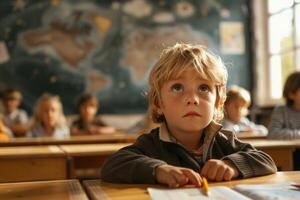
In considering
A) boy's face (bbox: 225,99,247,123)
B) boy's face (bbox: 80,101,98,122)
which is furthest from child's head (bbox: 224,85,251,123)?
boy's face (bbox: 80,101,98,122)

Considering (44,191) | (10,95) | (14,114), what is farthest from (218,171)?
(14,114)

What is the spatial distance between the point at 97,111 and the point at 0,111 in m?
1.20

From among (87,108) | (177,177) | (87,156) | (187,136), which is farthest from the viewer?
(87,108)

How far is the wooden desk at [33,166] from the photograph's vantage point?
94.2 inches

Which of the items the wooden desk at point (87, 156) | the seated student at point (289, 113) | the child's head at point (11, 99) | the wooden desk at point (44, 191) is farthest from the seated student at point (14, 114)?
the wooden desk at point (44, 191)

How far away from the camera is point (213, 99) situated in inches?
50.6

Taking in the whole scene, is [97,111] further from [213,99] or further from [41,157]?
[213,99]

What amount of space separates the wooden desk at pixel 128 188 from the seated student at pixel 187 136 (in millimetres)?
36

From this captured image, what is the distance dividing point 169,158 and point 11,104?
176 inches

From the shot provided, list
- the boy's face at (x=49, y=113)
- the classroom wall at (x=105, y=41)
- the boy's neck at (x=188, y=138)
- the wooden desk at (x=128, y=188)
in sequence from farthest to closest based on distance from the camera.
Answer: the classroom wall at (x=105, y=41) < the boy's face at (x=49, y=113) < the boy's neck at (x=188, y=138) < the wooden desk at (x=128, y=188)

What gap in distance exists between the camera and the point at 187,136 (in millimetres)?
1366

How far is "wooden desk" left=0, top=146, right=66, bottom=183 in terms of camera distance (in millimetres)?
2393

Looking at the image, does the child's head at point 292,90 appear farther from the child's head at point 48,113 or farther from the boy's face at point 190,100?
the boy's face at point 190,100

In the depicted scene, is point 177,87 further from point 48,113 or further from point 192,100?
point 48,113
